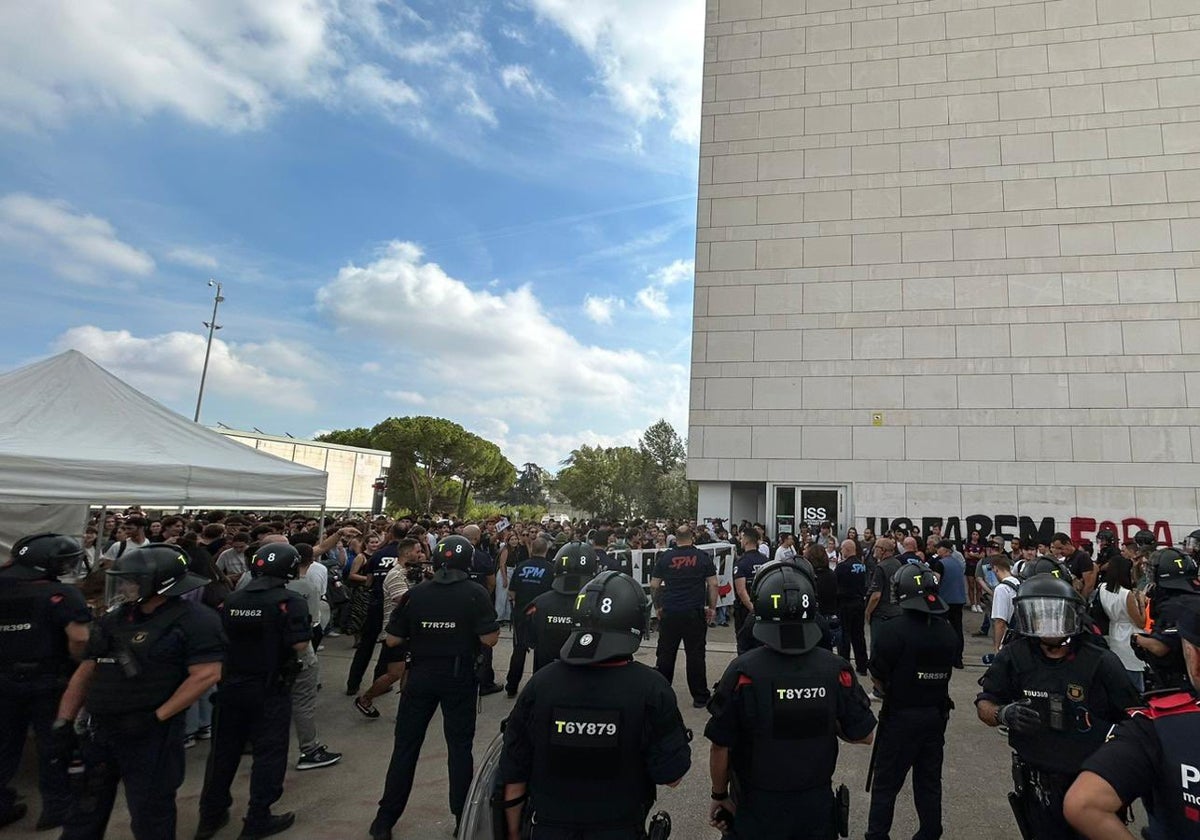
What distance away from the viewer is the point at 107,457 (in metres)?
6.60

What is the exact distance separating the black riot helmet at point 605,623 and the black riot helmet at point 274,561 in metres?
2.90

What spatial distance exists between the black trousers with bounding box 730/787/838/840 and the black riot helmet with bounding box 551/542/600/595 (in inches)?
117

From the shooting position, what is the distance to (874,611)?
830 centimetres

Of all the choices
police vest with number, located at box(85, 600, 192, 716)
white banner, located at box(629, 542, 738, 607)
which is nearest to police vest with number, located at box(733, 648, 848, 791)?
police vest with number, located at box(85, 600, 192, 716)

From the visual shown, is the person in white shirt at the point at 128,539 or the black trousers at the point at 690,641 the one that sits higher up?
the person in white shirt at the point at 128,539

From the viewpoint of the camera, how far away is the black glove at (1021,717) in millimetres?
3031

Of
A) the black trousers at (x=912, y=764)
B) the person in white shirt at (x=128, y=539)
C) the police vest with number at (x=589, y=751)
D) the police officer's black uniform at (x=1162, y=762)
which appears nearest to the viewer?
the police officer's black uniform at (x=1162, y=762)

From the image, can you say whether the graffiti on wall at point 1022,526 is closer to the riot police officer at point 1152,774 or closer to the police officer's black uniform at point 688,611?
the police officer's black uniform at point 688,611

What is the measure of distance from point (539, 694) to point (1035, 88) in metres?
27.3

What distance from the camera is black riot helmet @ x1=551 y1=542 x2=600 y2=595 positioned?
582 cm

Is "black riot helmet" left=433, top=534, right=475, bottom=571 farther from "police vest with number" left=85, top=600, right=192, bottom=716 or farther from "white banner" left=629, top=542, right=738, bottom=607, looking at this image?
"white banner" left=629, top=542, right=738, bottom=607

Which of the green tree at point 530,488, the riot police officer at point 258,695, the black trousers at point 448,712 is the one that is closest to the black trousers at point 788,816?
the black trousers at point 448,712

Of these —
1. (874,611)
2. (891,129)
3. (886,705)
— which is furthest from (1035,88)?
(886,705)

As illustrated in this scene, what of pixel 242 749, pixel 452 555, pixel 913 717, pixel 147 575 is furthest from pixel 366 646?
pixel 913 717
